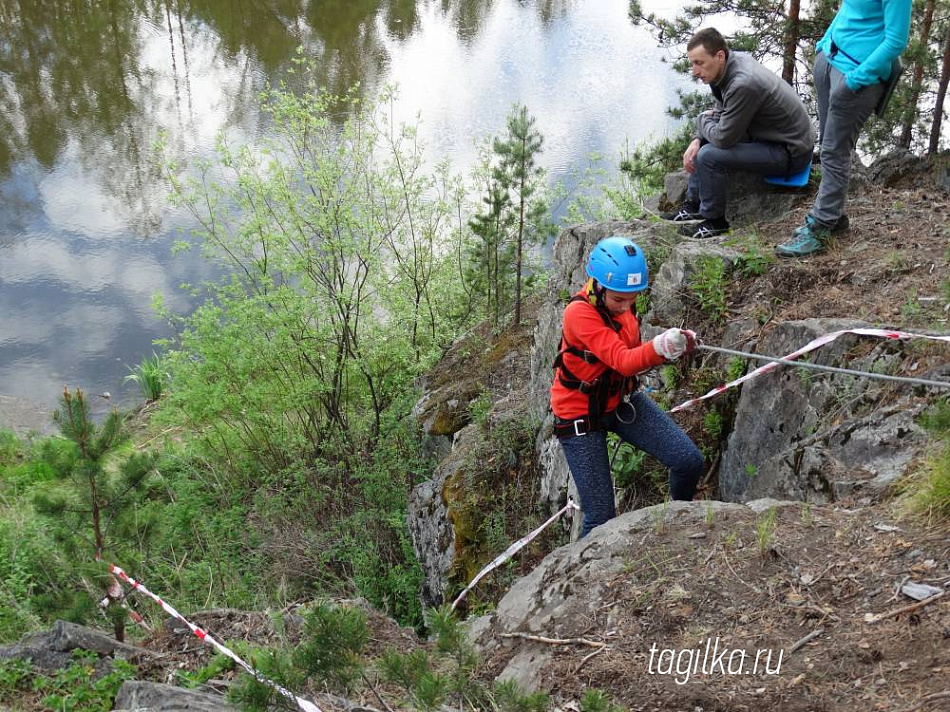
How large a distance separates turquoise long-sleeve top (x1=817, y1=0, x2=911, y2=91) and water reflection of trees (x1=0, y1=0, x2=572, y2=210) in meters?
13.9

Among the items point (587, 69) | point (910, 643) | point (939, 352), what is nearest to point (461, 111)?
point (587, 69)

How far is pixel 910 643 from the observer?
3012mm

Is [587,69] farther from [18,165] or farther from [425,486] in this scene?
[425,486]

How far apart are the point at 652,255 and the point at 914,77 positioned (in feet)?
24.6

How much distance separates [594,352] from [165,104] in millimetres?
19275

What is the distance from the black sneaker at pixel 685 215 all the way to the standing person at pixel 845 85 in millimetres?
1013

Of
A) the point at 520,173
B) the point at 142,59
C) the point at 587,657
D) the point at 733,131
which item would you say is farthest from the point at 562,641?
Result: the point at 142,59

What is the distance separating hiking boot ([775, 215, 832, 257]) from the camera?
229 inches

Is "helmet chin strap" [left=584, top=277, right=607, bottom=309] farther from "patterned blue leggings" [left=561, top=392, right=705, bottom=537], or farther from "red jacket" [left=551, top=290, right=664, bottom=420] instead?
"patterned blue leggings" [left=561, top=392, right=705, bottom=537]

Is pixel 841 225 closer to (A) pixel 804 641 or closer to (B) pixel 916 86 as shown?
(A) pixel 804 641

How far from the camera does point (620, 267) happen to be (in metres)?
4.30

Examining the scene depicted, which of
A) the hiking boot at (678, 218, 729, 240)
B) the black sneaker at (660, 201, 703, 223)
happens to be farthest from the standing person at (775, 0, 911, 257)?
the black sneaker at (660, 201, 703, 223)

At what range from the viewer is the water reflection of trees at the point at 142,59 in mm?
18938

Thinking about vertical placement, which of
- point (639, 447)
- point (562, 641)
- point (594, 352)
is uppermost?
point (594, 352)
